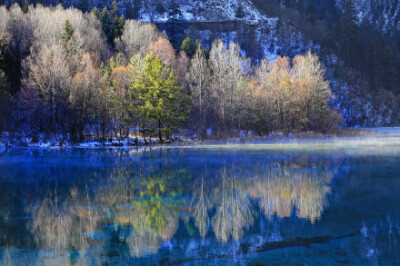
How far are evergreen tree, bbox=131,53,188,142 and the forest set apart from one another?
113mm

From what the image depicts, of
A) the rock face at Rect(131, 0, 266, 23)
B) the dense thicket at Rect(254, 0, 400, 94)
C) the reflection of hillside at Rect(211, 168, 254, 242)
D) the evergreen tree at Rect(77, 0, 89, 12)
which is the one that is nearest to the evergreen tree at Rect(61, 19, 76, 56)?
the evergreen tree at Rect(77, 0, 89, 12)

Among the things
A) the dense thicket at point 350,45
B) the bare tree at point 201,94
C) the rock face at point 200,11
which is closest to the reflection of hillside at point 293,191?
the bare tree at point 201,94

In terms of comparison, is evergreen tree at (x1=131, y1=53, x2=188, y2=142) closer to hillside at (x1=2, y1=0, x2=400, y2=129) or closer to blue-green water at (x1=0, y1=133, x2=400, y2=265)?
blue-green water at (x1=0, y1=133, x2=400, y2=265)

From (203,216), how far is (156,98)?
35919 millimetres

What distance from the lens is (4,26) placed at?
6197cm

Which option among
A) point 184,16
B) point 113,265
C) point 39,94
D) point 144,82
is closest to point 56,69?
point 39,94

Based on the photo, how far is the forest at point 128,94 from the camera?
45469mm

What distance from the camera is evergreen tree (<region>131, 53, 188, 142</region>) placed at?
4631 centimetres

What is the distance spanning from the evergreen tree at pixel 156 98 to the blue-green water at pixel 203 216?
2458 cm

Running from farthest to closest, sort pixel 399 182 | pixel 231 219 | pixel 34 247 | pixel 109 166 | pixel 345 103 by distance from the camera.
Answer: pixel 345 103 < pixel 109 166 < pixel 399 182 < pixel 231 219 < pixel 34 247

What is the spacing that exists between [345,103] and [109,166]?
84.5m

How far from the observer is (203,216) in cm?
1204

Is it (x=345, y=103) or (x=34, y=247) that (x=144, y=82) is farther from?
Answer: (x=345, y=103)

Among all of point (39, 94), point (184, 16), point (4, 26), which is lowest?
point (39, 94)
